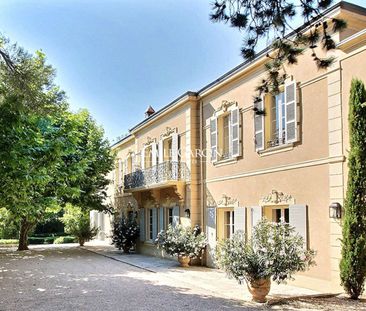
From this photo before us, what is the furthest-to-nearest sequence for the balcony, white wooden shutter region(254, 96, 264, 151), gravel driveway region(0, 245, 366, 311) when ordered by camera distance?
the balcony
white wooden shutter region(254, 96, 264, 151)
gravel driveway region(0, 245, 366, 311)

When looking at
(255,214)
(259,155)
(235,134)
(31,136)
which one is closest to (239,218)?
(255,214)

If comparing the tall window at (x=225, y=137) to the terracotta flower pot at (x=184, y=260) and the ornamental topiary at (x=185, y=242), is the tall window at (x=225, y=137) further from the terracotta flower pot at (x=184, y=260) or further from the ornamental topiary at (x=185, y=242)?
the terracotta flower pot at (x=184, y=260)

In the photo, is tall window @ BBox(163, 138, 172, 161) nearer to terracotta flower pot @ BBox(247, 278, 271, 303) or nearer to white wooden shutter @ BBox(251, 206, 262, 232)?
white wooden shutter @ BBox(251, 206, 262, 232)

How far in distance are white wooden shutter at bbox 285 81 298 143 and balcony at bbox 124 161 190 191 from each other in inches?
224

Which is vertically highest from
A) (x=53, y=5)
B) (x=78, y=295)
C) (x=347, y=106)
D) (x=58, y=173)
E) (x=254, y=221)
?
(x=53, y=5)

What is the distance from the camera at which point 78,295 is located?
9781 mm

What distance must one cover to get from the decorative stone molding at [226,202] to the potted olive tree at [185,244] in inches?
56.8

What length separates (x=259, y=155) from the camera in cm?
1251

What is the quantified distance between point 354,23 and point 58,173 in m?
10.6

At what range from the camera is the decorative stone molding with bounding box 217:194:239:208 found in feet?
44.6

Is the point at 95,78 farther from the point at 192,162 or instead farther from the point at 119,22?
the point at 119,22

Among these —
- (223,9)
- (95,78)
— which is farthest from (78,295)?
(95,78)

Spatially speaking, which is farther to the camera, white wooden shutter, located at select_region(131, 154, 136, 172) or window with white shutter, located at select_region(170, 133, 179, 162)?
white wooden shutter, located at select_region(131, 154, 136, 172)

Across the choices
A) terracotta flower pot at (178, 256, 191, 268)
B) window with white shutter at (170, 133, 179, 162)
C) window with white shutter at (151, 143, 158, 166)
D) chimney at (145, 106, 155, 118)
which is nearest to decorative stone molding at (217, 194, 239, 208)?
terracotta flower pot at (178, 256, 191, 268)
